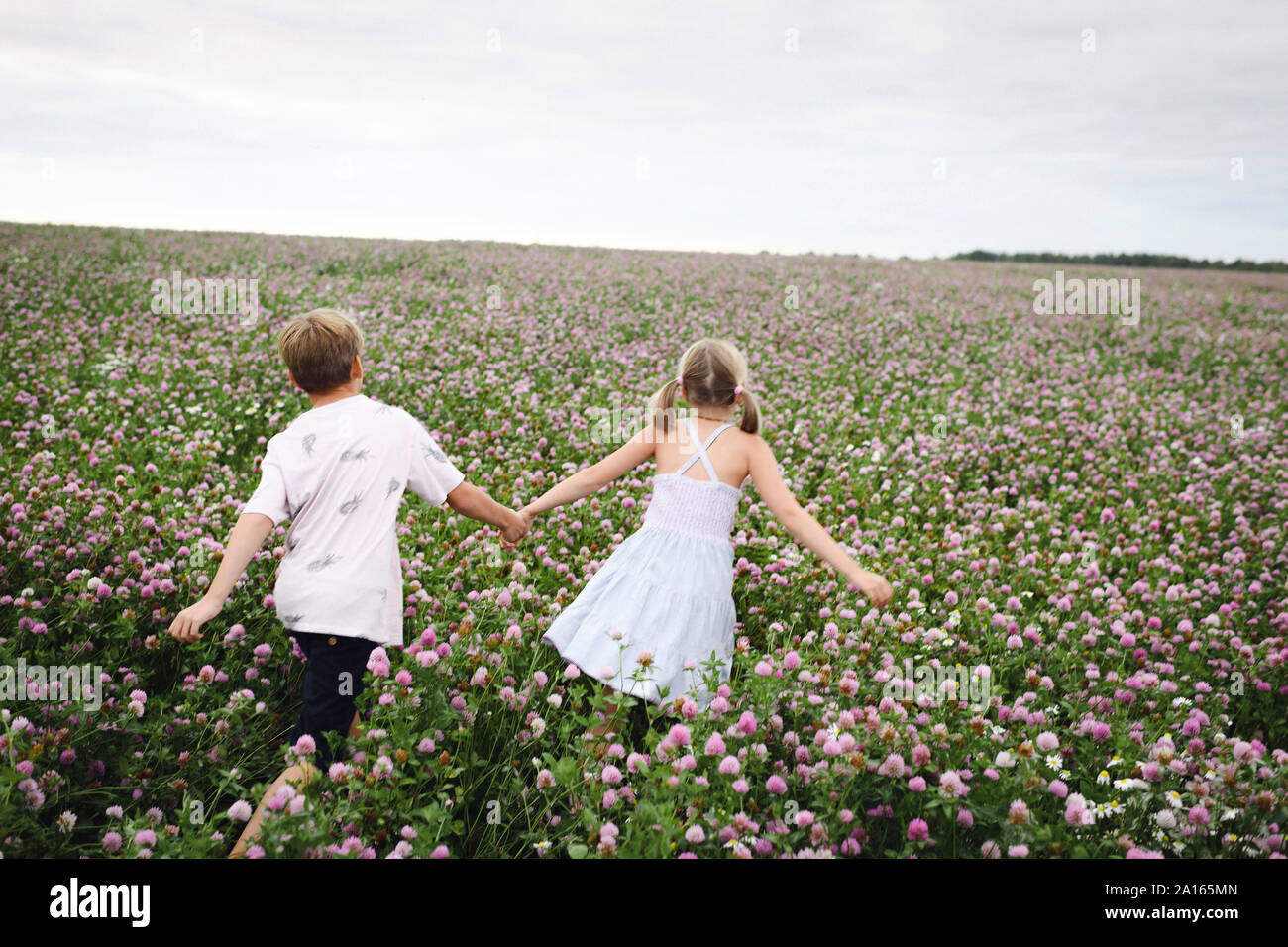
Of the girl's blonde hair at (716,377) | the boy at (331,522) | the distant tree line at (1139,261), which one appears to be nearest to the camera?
the boy at (331,522)

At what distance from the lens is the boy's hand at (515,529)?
390 centimetres

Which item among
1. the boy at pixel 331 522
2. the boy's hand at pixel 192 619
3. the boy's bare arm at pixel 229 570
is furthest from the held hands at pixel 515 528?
the boy's hand at pixel 192 619

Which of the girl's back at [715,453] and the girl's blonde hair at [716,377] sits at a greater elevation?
the girl's blonde hair at [716,377]

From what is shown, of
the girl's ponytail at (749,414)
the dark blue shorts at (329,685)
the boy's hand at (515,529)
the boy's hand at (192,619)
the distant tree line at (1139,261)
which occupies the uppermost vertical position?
the distant tree line at (1139,261)

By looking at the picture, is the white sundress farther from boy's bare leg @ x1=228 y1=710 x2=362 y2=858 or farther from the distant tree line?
the distant tree line

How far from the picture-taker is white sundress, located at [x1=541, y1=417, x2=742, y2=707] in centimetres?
356

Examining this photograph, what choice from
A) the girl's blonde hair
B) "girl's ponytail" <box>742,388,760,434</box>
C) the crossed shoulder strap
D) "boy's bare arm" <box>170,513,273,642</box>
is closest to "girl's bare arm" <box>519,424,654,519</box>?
the crossed shoulder strap

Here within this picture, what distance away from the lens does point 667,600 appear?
3.70 m

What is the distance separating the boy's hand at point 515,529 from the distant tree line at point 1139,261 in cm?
4266

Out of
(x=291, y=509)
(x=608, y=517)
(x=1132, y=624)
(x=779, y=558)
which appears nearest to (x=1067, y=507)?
(x=1132, y=624)

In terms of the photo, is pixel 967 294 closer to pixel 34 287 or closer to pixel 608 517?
pixel 608 517

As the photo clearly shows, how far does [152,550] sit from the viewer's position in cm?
465

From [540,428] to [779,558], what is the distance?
350 cm

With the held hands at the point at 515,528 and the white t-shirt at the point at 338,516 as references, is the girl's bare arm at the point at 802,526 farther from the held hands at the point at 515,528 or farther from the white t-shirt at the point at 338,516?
the white t-shirt at the point at 338,516
